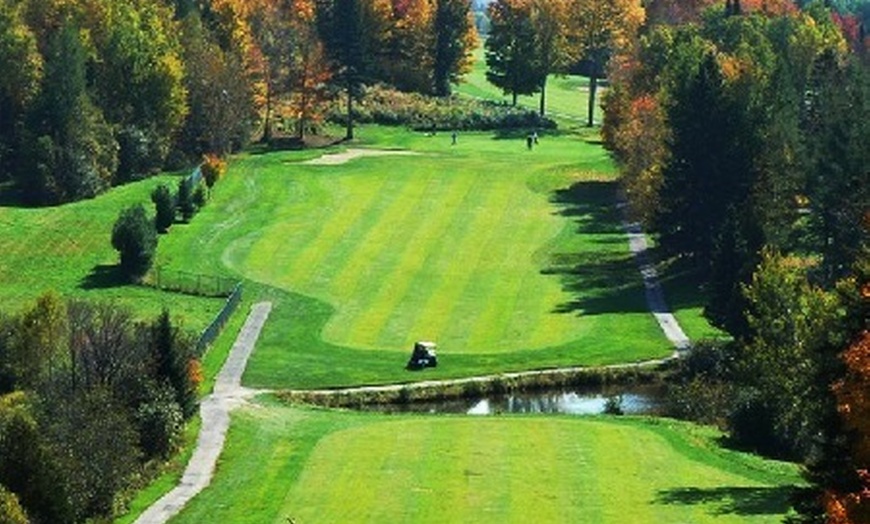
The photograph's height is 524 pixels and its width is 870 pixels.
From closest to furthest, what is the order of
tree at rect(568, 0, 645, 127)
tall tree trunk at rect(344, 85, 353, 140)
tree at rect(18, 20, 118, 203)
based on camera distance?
tree at rect(18, 20, 118, 203) < tall tree trunk at rect(344, 85, 353, 140) < tree at rect(568, 0, 645, 127)

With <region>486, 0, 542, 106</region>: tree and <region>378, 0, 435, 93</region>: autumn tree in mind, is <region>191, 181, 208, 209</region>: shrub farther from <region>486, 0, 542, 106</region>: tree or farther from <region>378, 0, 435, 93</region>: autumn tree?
<region>486, 0, 542, 106</region>: tree

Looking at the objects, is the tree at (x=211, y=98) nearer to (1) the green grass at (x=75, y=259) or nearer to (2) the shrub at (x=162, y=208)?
(1) the green grass at (x=75, y=259)

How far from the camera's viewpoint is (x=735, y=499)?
62250 mm

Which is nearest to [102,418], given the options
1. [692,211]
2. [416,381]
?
[416,381]

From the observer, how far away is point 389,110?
6826 inches

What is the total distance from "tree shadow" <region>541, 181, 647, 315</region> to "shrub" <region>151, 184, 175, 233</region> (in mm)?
25704

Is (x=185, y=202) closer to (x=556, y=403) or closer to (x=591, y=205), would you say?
(x=591, y=205)

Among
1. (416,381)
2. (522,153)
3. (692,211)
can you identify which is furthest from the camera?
(522,153)

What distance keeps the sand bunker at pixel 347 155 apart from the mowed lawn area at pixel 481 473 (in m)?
71.0

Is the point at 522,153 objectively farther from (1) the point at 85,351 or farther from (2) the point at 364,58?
(1) the point at 85,351

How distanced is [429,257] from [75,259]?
23211mm

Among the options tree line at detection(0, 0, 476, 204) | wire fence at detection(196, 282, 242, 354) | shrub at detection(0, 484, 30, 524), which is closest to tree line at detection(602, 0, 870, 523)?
shrub at detection(0, 484, 30, 524)

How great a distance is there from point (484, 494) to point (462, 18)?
127518mm

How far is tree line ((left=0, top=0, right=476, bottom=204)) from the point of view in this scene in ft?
424
